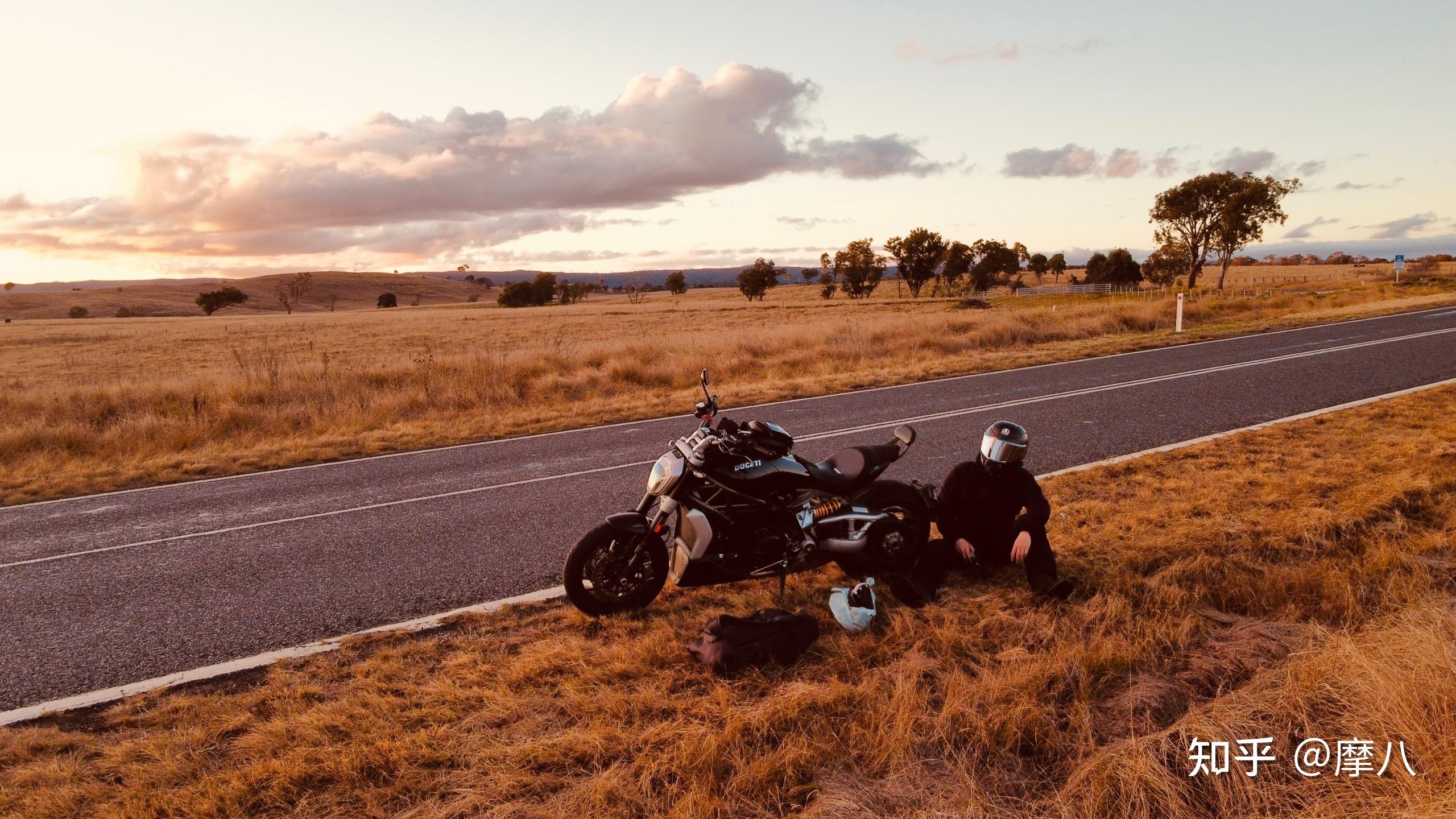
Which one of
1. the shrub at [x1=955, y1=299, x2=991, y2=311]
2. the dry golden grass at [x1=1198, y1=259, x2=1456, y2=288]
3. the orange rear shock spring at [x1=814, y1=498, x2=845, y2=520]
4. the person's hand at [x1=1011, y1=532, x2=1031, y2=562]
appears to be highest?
the dry golden grass at [x1=1198, y1=259, x2=1456, y2=288]

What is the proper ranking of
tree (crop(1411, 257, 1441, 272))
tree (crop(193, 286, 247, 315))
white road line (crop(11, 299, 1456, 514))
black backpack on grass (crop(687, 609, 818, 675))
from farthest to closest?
tree (crop(193, 286, 247, 315)) < tree (crop(1411, 257, 1441, 272)) < white road line (crop(11, 299, 1456, 514)) < black backpack on grass (crop(687, 609, 818, 675))

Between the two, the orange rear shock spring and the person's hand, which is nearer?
the person's hand

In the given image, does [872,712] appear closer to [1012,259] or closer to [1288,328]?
[1288,328]

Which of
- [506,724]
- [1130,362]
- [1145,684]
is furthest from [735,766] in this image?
[1130,362]

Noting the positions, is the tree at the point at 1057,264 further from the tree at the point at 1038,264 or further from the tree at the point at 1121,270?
the tree at the point at 1121,270

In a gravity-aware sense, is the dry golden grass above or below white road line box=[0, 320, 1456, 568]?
above

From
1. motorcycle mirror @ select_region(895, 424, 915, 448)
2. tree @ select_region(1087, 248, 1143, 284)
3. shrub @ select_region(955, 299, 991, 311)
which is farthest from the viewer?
tree @ select_region(1087, 248, 1143, 284)

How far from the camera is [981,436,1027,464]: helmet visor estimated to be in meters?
4.77

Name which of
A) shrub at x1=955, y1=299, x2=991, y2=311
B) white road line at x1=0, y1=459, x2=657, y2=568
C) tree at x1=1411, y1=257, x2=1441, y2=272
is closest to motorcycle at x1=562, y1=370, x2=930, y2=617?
white road line at x1=0, y1=459, x2=657, y2=568

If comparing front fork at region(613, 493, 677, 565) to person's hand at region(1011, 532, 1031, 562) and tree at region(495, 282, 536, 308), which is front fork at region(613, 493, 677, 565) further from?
tree at region(495, 282, 536, 308)

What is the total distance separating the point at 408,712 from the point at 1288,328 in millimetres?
24000

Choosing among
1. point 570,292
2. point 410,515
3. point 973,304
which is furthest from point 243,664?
point 570,292

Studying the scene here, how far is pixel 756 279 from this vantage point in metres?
100

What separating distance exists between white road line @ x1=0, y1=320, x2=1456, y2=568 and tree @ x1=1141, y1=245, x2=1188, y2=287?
177ft
